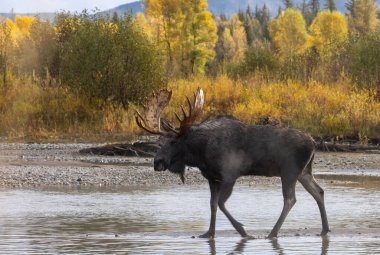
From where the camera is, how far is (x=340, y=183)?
17828mm

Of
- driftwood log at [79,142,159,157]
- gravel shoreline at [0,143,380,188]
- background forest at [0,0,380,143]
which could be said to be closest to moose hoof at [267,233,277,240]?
gravel shoreline at [0,143,380,188]

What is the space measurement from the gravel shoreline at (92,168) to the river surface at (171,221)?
3.19ft

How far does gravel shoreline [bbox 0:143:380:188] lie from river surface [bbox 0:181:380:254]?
38.3 inches

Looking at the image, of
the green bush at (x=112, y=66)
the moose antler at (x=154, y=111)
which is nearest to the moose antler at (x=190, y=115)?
the moose antler at (x=154, y=111)

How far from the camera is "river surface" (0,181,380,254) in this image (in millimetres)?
10094

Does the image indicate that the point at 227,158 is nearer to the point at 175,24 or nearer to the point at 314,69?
the point at 314,69

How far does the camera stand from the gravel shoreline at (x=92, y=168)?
18.0m

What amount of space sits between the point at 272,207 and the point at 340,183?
162 inches

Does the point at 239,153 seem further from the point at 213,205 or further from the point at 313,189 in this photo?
the point at 313,189

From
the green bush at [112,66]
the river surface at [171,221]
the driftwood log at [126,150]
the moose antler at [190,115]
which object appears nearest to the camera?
the river surface at [171,221]

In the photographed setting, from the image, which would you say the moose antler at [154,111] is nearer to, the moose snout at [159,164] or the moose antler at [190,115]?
the moose antler at [190,115]

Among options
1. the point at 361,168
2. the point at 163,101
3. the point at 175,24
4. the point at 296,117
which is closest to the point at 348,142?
the point at 296,117

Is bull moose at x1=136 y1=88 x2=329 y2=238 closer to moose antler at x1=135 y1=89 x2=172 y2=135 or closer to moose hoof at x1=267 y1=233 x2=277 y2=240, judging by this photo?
moose hoof at x1=267 y1=233 x2=277 y2=240

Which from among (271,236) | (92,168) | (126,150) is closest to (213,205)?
(271,236)
